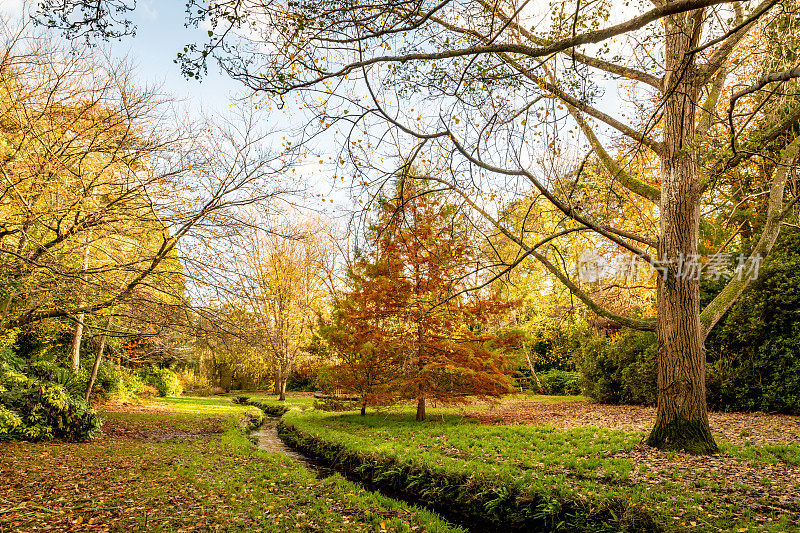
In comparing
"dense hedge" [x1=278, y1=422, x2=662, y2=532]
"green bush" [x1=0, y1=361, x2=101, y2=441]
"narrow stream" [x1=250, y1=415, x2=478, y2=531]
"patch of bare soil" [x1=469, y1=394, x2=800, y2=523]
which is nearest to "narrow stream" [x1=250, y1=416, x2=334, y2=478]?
"narrow stream" [x1=250, y1=415, x2=478, y2=531]

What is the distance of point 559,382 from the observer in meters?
23.4

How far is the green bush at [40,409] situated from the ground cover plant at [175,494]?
499 millimetres

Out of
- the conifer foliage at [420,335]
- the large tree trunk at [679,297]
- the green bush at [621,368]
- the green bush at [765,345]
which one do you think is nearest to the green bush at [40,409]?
the conifer foliage at [420,335]

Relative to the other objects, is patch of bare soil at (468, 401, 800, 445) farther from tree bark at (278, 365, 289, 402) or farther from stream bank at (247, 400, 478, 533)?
tree bark at (278, 365, 289, 402)

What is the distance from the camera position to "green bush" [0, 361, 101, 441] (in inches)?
379

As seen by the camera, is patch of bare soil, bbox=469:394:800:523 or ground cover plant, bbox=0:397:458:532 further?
ground cover plant, bbox=0:397:458:532

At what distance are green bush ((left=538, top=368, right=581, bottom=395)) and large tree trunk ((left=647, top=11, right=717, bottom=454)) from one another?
52.5ft

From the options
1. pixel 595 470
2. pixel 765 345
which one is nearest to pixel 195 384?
pixel 595 470

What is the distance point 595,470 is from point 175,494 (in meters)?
6.46

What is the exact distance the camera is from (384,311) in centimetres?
1238

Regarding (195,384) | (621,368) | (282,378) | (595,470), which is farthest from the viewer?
(195,384)

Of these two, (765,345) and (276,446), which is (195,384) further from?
(765,345)

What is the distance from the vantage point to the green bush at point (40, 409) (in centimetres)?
962

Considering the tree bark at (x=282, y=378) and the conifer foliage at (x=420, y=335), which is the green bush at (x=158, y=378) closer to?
the tree bark at (x=282, y=378)
